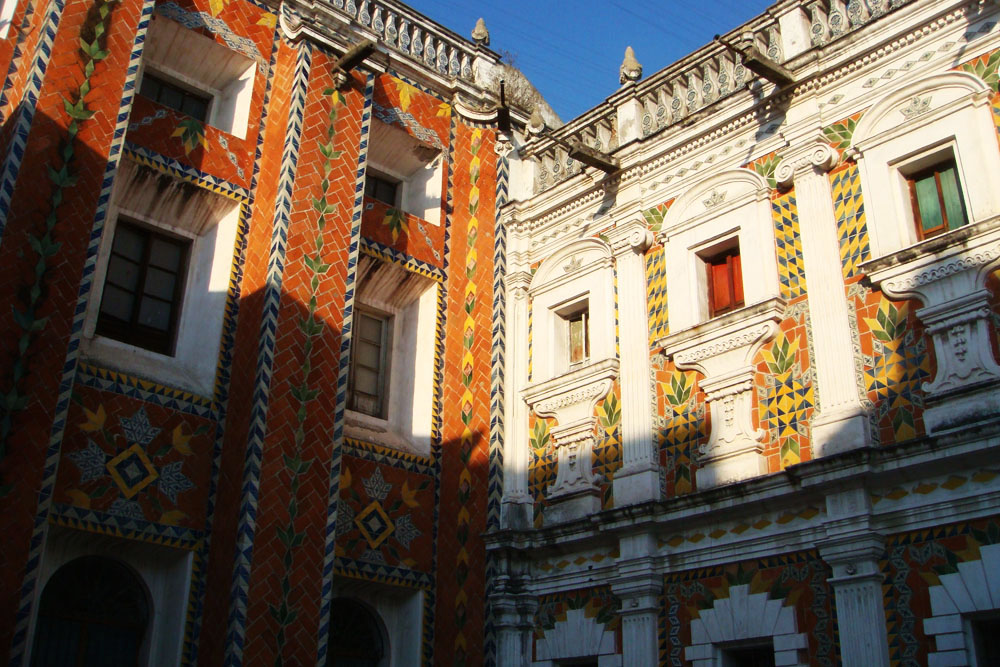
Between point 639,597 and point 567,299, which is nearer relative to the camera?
point 639,597

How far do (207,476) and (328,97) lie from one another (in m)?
4.89

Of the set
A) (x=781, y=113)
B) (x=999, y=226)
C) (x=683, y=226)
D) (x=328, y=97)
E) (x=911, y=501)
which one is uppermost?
(x=328, y=97)

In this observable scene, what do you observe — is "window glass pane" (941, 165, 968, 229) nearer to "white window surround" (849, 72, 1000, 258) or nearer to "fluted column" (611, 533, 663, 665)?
"white window surround" (849, 72, 1000, 258)

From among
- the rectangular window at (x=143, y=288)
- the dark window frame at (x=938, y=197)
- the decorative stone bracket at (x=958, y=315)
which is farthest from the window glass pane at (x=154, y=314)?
the dark window frame at (x=938, y=197)

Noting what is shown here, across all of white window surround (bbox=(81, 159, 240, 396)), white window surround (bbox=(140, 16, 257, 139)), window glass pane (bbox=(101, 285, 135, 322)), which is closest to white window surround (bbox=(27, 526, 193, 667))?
white window surround (bbox=(81, 159, 240, 396))

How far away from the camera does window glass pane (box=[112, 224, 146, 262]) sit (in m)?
11.1

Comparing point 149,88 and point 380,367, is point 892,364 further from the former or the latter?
point 149,88

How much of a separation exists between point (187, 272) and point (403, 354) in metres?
2.95

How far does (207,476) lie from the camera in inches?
410

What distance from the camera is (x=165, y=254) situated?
11438mm

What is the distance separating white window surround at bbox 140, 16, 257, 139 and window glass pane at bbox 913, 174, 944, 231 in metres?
7.53

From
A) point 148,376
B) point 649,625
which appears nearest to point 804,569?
point 649,625

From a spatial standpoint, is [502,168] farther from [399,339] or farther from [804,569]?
[804,569]

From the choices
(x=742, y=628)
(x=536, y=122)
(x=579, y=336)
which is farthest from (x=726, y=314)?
(x=536, y=122)
